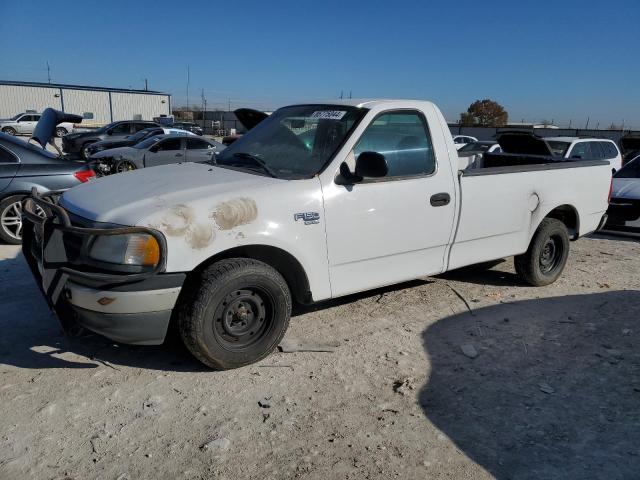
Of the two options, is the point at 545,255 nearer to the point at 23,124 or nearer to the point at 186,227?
the point at 186,227

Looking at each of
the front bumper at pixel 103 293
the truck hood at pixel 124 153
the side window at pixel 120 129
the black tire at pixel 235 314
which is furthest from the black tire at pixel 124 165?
the black tire at pixel 235 314

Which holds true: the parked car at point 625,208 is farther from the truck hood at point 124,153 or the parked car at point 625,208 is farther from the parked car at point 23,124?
the parked car at point 23,124

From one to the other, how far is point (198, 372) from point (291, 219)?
1221 millimetres

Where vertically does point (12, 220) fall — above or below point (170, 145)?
below

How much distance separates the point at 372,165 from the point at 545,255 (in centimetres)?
287

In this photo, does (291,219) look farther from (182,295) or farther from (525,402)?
(525,402)

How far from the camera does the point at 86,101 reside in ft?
174

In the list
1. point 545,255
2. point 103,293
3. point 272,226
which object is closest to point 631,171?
point 545,255

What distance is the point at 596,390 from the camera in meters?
3.32

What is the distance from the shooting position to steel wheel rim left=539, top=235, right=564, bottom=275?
5371 millimetres

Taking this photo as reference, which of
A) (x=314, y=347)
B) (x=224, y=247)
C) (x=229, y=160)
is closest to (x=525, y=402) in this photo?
(x=314, y=347)

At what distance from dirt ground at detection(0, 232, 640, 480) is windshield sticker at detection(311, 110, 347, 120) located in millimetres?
1693

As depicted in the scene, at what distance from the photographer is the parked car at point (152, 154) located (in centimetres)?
1515

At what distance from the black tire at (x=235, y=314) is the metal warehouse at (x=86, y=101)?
48.1 metres
